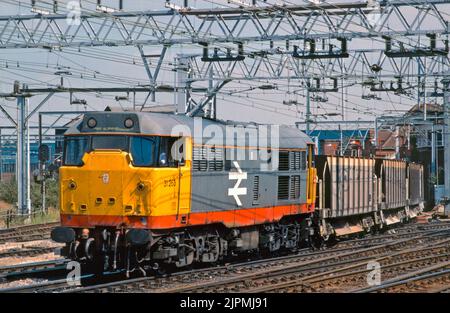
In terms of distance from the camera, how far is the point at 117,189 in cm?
1808

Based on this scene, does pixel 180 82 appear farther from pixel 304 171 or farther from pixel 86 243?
pixel 86 243

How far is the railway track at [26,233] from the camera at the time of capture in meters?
30.0

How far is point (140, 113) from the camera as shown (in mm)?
18281

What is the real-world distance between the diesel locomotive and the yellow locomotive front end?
0.07 ft

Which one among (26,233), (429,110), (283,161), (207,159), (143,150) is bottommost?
(26,233)

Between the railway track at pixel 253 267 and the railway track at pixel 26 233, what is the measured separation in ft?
30.8

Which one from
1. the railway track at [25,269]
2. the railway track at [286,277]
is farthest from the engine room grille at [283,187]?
the railway track at [25,269]

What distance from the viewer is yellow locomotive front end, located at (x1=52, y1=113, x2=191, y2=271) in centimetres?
1795

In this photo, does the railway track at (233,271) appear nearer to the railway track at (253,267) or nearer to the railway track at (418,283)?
the railway track at (253,267)

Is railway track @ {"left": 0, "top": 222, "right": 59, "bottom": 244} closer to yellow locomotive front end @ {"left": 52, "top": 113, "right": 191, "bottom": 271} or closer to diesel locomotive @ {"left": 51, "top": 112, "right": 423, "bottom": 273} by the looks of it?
diesel locomotive @ {"left": 51, "top": 112, "right": 423, "bottom": 273}

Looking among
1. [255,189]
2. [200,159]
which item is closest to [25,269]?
[200,159]

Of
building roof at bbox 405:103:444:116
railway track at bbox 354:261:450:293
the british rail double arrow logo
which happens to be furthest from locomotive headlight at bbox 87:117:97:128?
building roof at bbox 405:103:444:116

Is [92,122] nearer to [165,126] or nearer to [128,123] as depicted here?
[128,123]

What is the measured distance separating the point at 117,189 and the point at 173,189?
1170 millimetres
